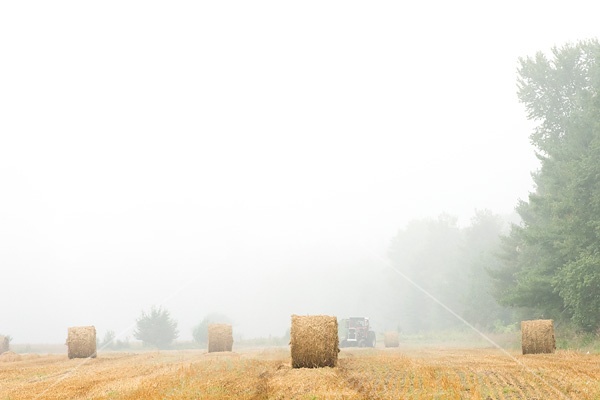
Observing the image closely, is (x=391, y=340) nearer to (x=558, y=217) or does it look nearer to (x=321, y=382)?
(x=558, y=217)

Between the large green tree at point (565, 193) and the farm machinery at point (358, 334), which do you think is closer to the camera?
the large green tree at point (565, 193)

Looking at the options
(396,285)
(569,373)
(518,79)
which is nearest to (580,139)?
(518,79)

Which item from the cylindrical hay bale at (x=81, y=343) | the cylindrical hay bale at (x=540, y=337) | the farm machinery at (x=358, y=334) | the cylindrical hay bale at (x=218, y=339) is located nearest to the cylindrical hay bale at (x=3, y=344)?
the cylindrical hay bale at (x=81, y=343)

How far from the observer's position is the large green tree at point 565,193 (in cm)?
2692

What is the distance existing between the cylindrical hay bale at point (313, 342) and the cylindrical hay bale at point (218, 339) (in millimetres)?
12244

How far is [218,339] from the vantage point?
99.3ft

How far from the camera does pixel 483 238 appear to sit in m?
81.9

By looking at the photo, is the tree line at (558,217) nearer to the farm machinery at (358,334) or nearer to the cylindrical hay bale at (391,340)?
the cylindrical hay bale at (391,340)

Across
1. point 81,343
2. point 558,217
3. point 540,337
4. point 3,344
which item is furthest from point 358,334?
point 3,344

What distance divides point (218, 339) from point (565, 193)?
63.1 ft

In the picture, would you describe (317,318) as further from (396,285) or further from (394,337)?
(396,285)

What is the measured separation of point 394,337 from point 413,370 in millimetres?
24037

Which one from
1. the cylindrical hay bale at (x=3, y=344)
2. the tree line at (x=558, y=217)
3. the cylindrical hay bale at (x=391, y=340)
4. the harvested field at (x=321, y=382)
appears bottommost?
the cylindrical hay bale at (x=391, y=340)

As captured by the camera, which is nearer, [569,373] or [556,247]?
[569,373]
